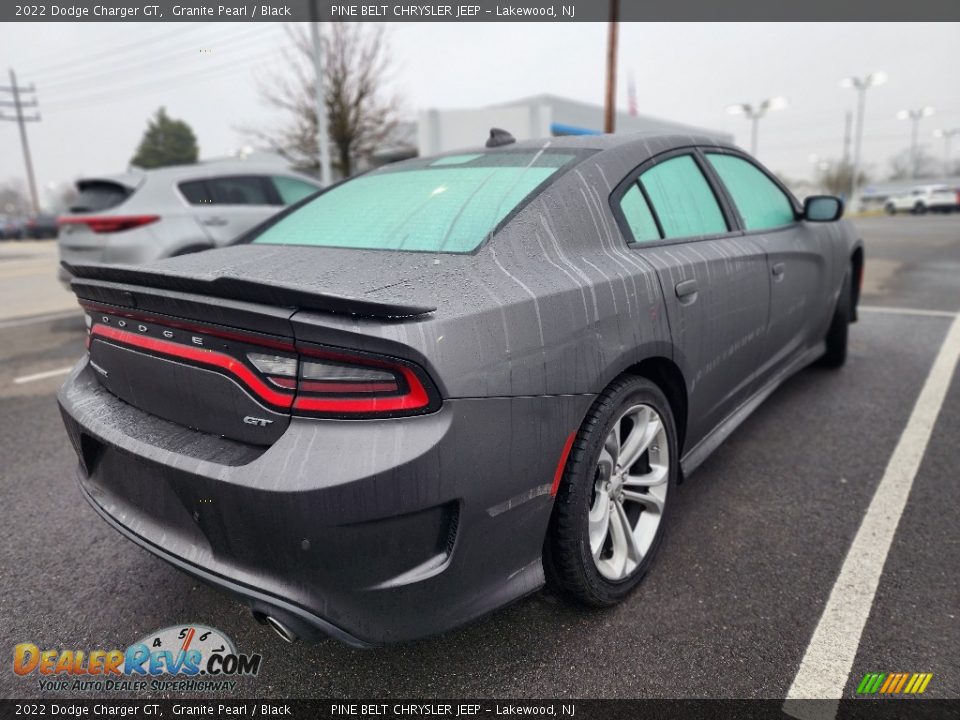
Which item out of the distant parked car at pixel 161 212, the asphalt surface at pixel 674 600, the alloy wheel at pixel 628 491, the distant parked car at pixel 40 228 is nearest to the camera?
the asphalt surface at pixel 674 600

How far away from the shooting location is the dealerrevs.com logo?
1777 mm

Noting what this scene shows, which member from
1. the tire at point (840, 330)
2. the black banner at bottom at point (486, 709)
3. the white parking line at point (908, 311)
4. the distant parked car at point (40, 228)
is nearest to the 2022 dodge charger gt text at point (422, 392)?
the black banner at bottom at point (486, 709)

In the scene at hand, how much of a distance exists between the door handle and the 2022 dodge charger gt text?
0.05 feet

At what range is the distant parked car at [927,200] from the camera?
127ft

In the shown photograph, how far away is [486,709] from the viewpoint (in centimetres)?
166

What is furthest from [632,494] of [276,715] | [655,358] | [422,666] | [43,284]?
[43,284]

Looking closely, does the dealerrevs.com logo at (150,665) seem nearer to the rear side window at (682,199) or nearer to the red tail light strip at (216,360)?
the red tail light strip at (216,360)

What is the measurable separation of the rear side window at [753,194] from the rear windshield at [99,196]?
5347 mm

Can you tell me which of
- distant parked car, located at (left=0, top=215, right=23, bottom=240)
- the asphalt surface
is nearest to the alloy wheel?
the asphalt surface

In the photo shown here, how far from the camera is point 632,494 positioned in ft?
6.88

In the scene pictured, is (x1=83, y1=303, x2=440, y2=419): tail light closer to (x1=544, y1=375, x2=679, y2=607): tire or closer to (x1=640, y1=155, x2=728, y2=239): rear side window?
(x1=544, y1=375, x2=679, y2=607): tire

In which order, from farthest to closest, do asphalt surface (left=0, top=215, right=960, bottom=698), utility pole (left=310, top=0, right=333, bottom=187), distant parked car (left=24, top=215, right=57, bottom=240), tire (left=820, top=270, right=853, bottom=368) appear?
distant parked car (left=24, top=215, right=57, bottom=240) < utility pole (left=310, top=0, right=333, bottom=187) < tire (left=820, top=270, right=853, bottom=368) < asphalt surface (left=0, top=215, right=960, bottom=698)

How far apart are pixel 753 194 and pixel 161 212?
5082mm

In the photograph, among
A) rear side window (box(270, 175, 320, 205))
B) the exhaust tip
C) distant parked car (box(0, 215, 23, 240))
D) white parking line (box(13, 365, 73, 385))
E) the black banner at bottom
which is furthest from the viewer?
distant parked car (box(0, 215, 23, 240))
